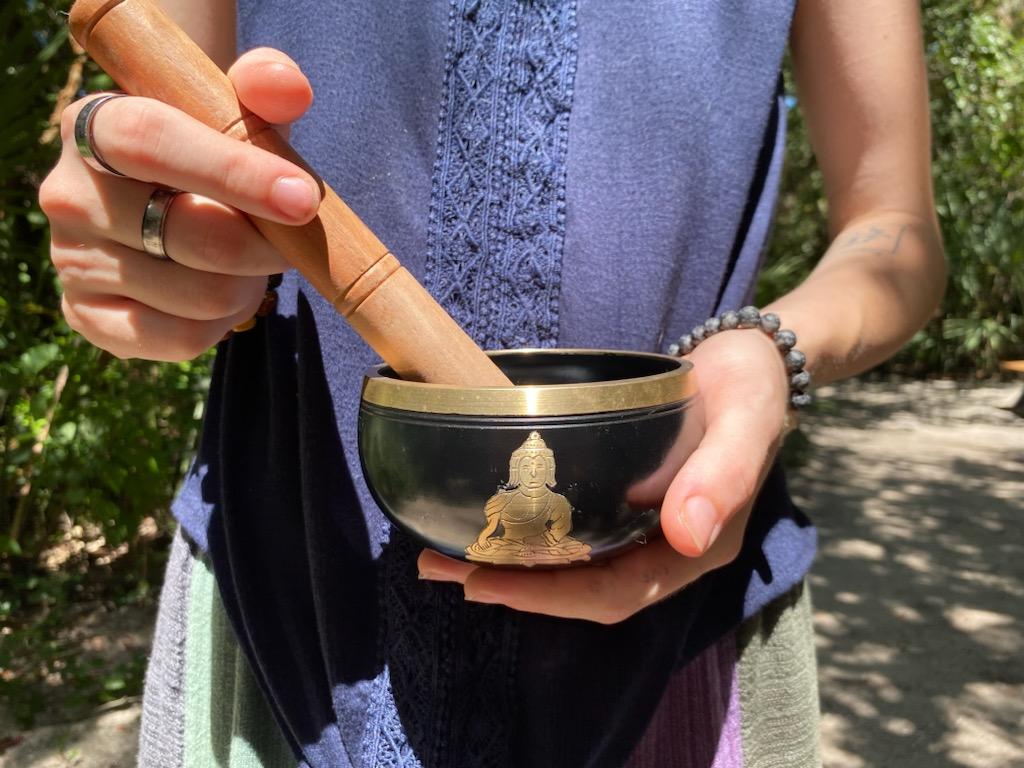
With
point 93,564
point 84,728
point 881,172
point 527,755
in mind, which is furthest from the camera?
point 93,564

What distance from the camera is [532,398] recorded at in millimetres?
668

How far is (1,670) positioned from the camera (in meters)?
3.01

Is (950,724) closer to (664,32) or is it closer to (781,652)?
(781,652)

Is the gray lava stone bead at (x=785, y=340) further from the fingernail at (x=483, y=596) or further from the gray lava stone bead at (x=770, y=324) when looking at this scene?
the fingernail at (x=483, y=596)

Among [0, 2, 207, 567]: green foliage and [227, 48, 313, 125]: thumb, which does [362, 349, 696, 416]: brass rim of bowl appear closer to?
[227, 48, 313, 125]: thumb

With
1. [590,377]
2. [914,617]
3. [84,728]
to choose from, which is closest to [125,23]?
[590,377]

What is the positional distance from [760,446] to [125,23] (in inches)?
24.6

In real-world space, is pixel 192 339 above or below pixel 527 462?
above

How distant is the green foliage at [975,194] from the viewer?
832 centimetres

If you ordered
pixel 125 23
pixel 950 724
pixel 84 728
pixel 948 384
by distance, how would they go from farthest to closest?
pixel 948 384 → pixel 950 724 → pixel 84 728 → pixel 125 23

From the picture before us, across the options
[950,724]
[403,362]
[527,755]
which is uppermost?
[403,362]

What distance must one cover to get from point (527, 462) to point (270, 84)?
1.16 ft

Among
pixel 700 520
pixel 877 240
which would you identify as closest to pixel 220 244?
pixel 700 520

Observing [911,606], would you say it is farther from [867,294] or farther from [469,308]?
[469,308]
